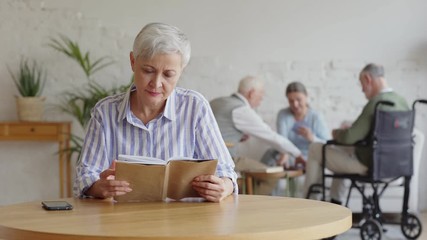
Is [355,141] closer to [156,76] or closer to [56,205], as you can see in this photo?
[156,76]

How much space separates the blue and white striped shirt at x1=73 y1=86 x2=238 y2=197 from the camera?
9.55ft

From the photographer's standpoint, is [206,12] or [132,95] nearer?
[132,95]

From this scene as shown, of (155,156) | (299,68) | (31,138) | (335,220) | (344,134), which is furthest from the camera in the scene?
(299,68)

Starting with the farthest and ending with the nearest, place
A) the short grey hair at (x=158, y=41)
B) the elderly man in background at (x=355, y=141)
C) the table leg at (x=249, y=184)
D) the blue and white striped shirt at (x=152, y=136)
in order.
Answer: the table leg at (x=249, y=184) < the elderly man in background at (x=355, y=141) < the blue and white striped shirt at (x=152, y=136) < the short grey hair at (x=158, y=41)

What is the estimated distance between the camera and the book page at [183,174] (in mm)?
2711

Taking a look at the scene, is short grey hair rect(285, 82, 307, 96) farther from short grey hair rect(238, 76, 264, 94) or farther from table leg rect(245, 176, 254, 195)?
table leg rect(245, 176, 254, 195)

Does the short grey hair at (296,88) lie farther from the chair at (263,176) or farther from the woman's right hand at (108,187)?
the woman's right hand at (108,187)

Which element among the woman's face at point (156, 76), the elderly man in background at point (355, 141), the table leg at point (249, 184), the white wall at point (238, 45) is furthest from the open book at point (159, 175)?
the white wall at point (238, 45)

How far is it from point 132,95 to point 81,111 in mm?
4920

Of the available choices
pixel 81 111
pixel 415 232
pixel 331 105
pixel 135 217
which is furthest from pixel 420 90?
pixel 135 217

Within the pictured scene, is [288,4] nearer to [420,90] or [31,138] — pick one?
[420,90]

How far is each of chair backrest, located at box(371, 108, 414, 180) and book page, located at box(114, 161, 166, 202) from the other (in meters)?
3.64

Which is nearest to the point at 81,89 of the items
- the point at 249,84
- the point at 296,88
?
the point at 249,84

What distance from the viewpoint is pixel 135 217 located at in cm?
236
